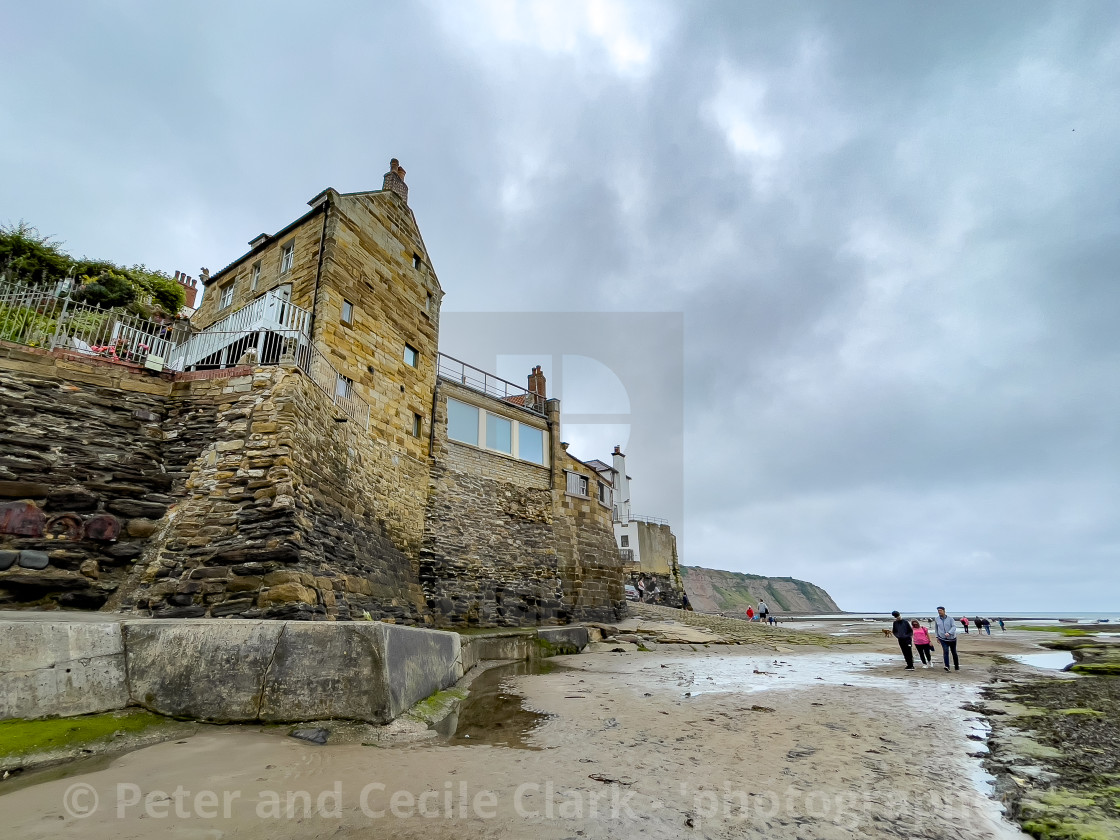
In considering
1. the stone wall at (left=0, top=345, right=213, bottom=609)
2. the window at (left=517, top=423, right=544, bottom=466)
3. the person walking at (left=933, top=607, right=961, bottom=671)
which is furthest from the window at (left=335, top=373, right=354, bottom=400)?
the person walking at (left=933, top=607, right=961, bottom=671)

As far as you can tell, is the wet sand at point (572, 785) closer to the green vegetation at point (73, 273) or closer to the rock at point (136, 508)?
the rock at point (136, 508)

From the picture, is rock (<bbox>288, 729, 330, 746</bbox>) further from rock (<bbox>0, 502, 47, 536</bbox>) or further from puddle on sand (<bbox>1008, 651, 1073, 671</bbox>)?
puddle on sand (<bbox>1008, 651, 1073, 671</bbox>)

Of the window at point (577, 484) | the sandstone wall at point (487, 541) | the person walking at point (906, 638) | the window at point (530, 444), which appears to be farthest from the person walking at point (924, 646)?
the window at point (530, 444)

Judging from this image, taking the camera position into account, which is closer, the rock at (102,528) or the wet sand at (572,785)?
the wet sand at (572,785)

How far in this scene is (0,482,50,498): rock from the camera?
22.5ft

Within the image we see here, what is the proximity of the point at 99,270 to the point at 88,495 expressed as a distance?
42.2ft

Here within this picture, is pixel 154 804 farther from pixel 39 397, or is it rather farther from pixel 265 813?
pixel 39 397

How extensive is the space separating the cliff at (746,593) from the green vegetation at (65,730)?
8672 cm

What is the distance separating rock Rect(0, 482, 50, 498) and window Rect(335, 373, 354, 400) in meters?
5.22

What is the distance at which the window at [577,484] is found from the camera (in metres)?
21.2

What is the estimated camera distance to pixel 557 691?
8.56 m

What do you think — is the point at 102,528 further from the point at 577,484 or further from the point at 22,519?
the point at 577,484

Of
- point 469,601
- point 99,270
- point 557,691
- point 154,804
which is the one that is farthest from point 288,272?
point 154,804

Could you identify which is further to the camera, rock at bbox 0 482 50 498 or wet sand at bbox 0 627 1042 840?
rock at bbox 0 482 50 498
